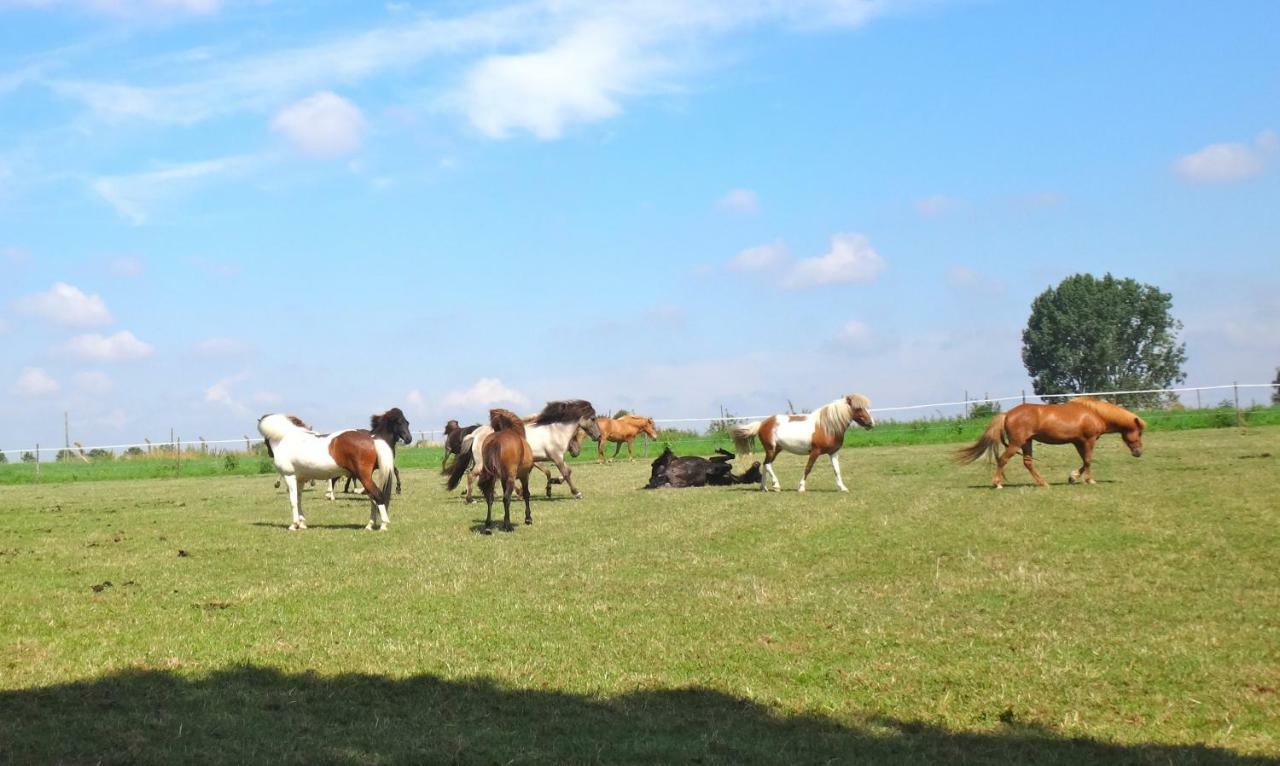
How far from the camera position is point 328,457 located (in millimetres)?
18547

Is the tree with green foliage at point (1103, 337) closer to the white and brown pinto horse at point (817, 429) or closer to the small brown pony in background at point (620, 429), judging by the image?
the small brown pony in background at point (620, 429)

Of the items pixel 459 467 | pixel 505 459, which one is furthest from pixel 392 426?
pixel 505 459

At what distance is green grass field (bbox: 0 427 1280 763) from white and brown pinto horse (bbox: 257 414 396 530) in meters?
0.81

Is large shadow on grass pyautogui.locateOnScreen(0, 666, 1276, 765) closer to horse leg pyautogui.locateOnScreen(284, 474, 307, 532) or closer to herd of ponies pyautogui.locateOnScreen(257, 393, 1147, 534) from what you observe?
herd of ponies pyautogui.locateOnScreen(257, 393, 1147, 534)

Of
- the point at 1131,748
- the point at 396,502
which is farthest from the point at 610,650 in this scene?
the point at 396,502

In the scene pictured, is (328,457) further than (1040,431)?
No

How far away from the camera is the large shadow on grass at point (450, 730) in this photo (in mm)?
6395

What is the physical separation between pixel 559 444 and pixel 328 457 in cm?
536

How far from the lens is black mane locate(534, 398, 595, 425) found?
22484 mm

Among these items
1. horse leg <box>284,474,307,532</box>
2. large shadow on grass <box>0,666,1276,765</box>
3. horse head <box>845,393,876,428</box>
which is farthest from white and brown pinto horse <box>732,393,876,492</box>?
large shadow on grass <box>0,666,1276,765</box>

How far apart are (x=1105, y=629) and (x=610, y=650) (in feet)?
14.0

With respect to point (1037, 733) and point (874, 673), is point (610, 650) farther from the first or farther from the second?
point (1037, 733)

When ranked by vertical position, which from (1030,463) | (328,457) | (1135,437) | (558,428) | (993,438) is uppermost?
(558,428)

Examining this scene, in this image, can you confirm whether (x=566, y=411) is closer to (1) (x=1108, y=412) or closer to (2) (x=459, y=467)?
(2) (x=459, y=467)
